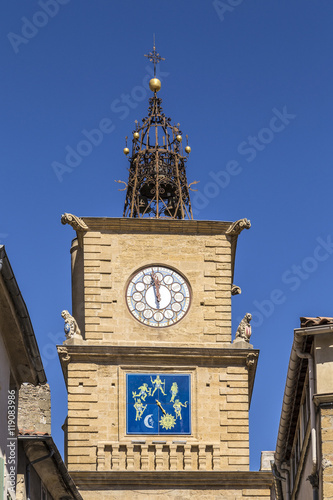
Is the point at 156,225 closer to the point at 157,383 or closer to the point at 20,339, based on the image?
the point at 157,383

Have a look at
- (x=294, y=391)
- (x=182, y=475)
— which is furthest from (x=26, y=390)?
(x=182, y=475)

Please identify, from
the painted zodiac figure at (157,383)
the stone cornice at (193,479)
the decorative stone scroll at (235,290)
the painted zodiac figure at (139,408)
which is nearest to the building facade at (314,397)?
the stone cornice at (193,479)

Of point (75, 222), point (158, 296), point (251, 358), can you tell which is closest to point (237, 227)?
point (158, 296)

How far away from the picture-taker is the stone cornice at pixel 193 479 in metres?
51.8

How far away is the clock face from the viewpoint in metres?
55.0

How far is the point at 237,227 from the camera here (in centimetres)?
5616

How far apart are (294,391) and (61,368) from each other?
830 inches

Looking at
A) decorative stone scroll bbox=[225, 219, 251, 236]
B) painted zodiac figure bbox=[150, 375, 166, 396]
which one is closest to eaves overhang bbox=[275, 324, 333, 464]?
painted zodiac figure bbox=[150, 375, 166, 396]

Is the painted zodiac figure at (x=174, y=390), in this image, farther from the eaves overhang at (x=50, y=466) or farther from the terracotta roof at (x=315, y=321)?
the terracotta roof at (x=315, y=321)

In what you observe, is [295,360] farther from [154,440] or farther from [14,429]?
[154,440]

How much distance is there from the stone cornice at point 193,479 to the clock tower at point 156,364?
33 millimetres

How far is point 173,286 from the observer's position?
5550 cm

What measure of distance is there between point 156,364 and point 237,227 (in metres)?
5.95

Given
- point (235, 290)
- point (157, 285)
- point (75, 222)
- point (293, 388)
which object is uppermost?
point (75, 222)
